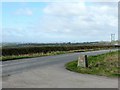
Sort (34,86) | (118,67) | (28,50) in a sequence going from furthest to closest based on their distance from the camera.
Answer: (28,50)
(118,67)
(34,86)

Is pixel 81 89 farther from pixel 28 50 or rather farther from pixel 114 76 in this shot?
pixel 28 50

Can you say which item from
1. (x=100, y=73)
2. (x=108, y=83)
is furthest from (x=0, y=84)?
(x=100, y=73)

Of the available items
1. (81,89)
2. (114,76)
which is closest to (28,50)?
(114,76)

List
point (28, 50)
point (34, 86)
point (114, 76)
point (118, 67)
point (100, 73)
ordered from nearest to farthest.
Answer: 1. point (34, 86)
2. point (114, 76)
3. point (100, 73)
4. point (118, 67)
5. point (28, 50)

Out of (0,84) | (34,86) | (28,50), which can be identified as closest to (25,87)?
(34,86)

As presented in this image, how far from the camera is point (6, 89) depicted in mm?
10414

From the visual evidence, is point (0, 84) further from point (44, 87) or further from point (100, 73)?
point (100, 73)

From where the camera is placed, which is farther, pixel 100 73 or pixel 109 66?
pixel 109 66

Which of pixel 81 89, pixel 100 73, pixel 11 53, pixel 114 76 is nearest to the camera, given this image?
pixel 81 89

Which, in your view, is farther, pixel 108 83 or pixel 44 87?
pixel 108 83

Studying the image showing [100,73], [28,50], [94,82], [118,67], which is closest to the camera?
[94,82]

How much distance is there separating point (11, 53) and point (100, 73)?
26.0 meters

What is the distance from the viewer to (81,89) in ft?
33.6

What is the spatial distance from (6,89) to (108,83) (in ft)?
13.7
